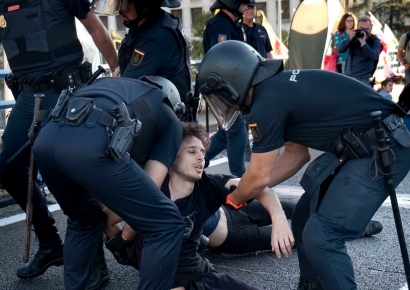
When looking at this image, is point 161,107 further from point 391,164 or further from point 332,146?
point 391,164

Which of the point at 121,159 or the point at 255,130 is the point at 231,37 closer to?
the point at 255,130

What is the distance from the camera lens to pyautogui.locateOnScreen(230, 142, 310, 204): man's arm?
332 cm

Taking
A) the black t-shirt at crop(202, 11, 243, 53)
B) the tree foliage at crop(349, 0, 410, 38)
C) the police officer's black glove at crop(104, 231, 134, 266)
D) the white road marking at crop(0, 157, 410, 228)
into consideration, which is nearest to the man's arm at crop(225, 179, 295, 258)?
the police officer's black glove at crop(104, 231, 134, 266)

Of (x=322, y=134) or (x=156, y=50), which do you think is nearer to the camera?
(x=322, y=134)

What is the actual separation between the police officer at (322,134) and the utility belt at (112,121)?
56cm

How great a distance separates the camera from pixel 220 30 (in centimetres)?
668

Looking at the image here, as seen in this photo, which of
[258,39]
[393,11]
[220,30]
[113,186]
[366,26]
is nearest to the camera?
[113,186]

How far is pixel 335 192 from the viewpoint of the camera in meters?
3.31

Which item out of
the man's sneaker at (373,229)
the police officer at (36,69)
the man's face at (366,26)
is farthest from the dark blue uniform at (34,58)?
the man's face at (366,26)

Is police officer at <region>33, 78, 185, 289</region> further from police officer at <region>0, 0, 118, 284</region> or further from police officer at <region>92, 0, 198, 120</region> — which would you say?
police officer at <region>0, 0, 118, 284</region>

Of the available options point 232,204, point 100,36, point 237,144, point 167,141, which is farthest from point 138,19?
point 237,144

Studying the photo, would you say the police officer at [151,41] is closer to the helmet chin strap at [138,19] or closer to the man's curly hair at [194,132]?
the helmet chin strap at [138,19]

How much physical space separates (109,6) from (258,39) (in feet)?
12.4

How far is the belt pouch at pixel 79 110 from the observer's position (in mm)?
2984
